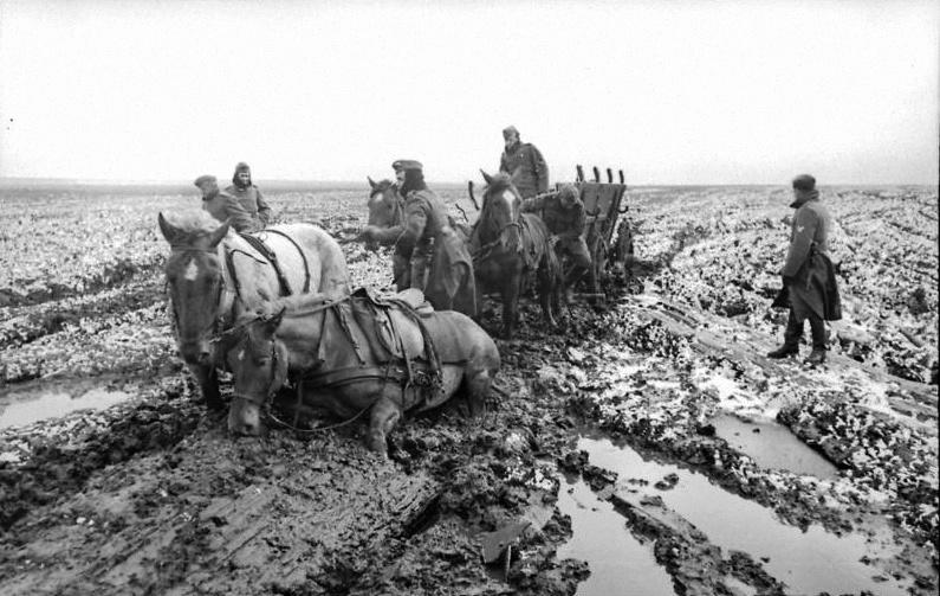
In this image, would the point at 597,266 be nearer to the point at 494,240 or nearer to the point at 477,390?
the point at 494,240

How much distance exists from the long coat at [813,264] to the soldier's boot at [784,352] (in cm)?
57

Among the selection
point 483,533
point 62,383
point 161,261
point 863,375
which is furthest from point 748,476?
point 161,261

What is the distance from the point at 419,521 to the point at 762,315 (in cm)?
795

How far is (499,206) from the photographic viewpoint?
7.75m

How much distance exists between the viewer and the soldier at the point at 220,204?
6816 mm

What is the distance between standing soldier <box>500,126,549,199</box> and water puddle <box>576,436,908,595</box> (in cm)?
652

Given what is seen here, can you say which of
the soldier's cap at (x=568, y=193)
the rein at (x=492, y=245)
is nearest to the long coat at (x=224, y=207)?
the rein at (x=492, y=245)

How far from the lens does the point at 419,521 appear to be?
12.4ft

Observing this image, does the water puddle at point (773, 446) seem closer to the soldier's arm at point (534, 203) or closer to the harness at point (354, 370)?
the harness at point (354, 370)

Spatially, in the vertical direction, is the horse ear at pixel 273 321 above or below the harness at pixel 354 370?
above

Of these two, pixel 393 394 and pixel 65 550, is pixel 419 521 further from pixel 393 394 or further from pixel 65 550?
pixel 65 550

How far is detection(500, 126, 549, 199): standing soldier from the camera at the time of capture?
10367 millimetres

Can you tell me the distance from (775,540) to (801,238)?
423 cm

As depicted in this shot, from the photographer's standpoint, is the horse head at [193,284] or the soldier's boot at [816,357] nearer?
the horse head at [193,284]
